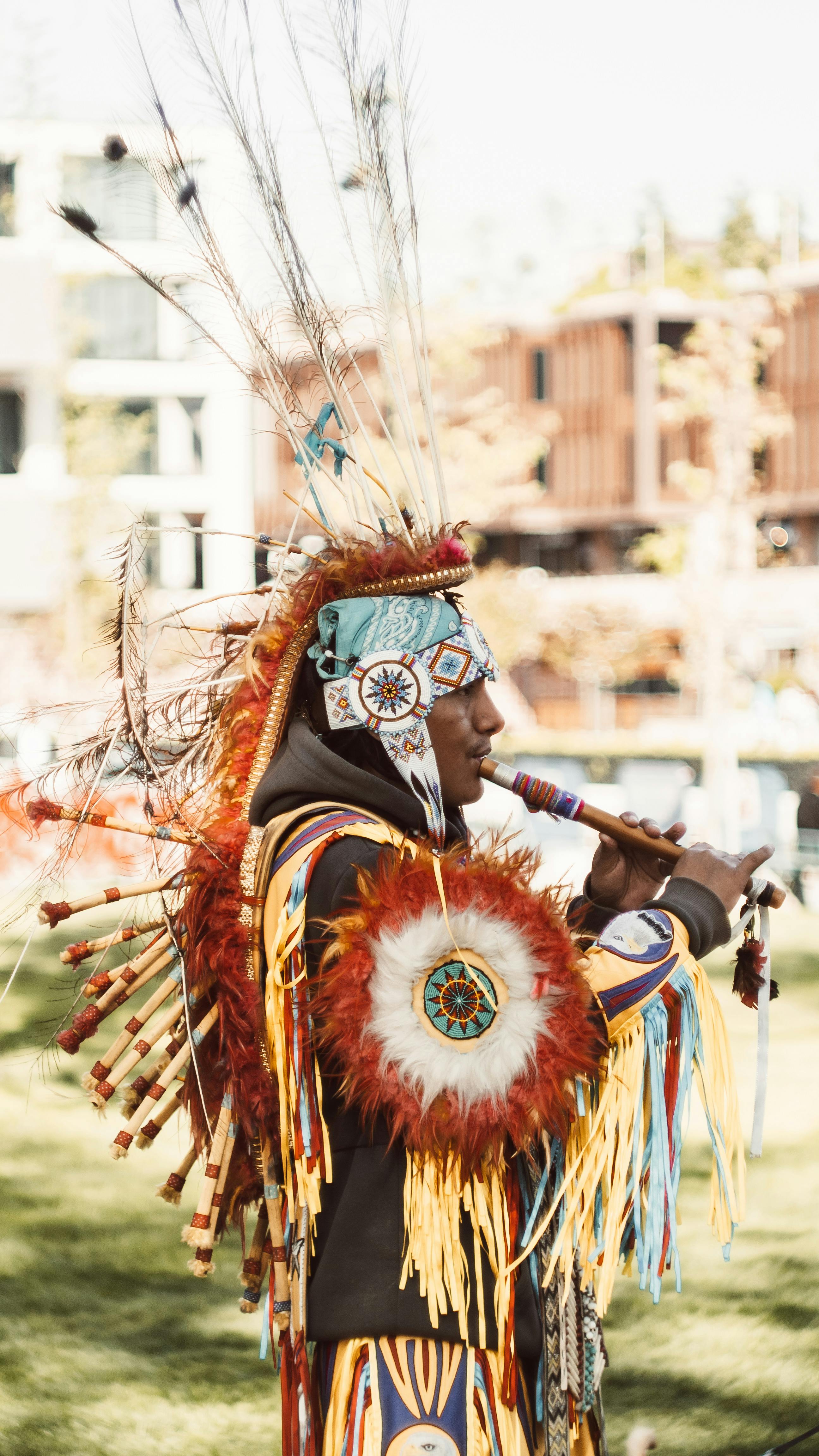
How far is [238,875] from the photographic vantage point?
203cm

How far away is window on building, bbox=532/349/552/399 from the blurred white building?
7977 millimetres

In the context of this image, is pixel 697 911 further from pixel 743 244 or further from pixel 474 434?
pixel 474 434

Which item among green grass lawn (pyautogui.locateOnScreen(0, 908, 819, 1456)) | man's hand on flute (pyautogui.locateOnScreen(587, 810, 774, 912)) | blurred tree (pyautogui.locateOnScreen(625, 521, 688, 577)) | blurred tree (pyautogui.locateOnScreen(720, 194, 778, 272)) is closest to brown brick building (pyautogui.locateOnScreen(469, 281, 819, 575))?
blurred tree (pyautogui.locateOnScreen(625, 521, 688, 577))

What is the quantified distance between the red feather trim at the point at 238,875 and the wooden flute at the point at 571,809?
13.1 inches

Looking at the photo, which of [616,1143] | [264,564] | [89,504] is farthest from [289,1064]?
[89,504]

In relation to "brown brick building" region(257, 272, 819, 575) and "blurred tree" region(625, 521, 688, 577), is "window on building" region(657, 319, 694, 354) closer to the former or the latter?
"brown brick building" region(257, 272, 819, 575)

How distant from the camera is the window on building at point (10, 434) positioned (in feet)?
88.1

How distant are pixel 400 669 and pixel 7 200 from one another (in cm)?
2307

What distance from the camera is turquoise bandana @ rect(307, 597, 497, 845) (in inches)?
79.3

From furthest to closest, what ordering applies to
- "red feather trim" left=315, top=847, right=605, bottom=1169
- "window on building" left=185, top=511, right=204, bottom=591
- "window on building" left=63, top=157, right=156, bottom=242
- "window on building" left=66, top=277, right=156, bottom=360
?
1. "window on building" left=185, top=511, right=204, bottom=591
2. "window on building" left=66, top=277, right=156, bottom=360
3. "window on building" left=63, top=157, right=156, bottom=242
4. "red feather trim" left=315, top=847, right=605, bottom=1169

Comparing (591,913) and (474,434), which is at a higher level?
(474,434)

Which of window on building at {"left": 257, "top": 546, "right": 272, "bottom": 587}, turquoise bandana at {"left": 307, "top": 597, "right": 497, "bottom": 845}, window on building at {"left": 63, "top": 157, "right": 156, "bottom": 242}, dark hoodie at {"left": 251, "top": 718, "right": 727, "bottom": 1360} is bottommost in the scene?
dark hoodie at {"left": 251, "top": 718, "right": 727, "bottom": 1360}

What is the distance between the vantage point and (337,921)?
180 centimetres

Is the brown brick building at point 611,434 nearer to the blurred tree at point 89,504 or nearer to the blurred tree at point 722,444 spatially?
the blurred tree at point 89,504
